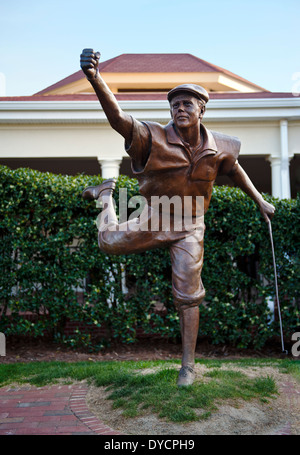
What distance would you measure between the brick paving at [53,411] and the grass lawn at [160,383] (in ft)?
0.64

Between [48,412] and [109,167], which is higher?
[109,167]

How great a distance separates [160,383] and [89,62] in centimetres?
265

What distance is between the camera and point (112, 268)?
6.67 meters

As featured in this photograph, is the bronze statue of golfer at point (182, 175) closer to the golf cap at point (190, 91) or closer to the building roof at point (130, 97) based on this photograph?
the golf cap at point (190, 91)

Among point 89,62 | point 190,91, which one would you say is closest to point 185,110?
point 190,91

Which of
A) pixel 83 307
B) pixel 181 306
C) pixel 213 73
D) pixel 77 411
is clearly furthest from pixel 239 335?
pixel 213 73

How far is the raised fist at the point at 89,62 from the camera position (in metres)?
3.31

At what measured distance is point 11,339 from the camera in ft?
23.4

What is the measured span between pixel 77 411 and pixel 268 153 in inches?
320

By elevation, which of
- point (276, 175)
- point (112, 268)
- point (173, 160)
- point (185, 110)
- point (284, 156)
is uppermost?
point (284, 156)

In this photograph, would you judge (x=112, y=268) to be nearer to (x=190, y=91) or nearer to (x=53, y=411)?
(x=53, y=411)

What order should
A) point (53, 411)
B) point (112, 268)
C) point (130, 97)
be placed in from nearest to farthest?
1. point (53, 411)
2. point (112, 268)
3. point (130, 97)

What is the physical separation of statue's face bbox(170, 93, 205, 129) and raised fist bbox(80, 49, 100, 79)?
88cm
